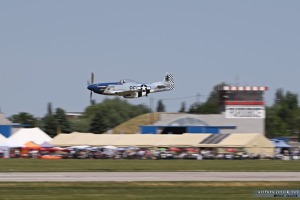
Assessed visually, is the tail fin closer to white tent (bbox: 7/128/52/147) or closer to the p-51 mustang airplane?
the p-51 mustang airplane

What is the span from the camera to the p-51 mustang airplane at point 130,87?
2975cm

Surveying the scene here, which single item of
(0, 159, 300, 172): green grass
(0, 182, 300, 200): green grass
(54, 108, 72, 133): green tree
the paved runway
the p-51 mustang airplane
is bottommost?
(0, 182, 300, 200): green grass

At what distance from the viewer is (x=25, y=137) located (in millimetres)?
83938

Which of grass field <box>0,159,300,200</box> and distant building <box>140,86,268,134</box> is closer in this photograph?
grass field <box>0,159,300,200</box>

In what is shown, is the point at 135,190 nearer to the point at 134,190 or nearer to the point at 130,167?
the point at 134,190

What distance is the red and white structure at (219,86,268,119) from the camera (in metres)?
123

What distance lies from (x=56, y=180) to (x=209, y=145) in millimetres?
44108

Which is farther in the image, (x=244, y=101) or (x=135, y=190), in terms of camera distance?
(x=244, y=101)

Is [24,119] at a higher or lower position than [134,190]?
higher

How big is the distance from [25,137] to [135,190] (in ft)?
162

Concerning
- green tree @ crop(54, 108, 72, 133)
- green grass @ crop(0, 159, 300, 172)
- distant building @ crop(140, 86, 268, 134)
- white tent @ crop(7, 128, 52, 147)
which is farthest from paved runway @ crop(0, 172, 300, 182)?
green tree @ crop(54, 108, 72, 133)

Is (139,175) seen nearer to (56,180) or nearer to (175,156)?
(56,180)

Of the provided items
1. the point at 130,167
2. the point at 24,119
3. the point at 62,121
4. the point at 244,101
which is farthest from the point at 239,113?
the point at 24,119

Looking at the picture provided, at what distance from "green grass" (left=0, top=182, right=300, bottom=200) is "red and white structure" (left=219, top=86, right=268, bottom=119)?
81588 millimetres
